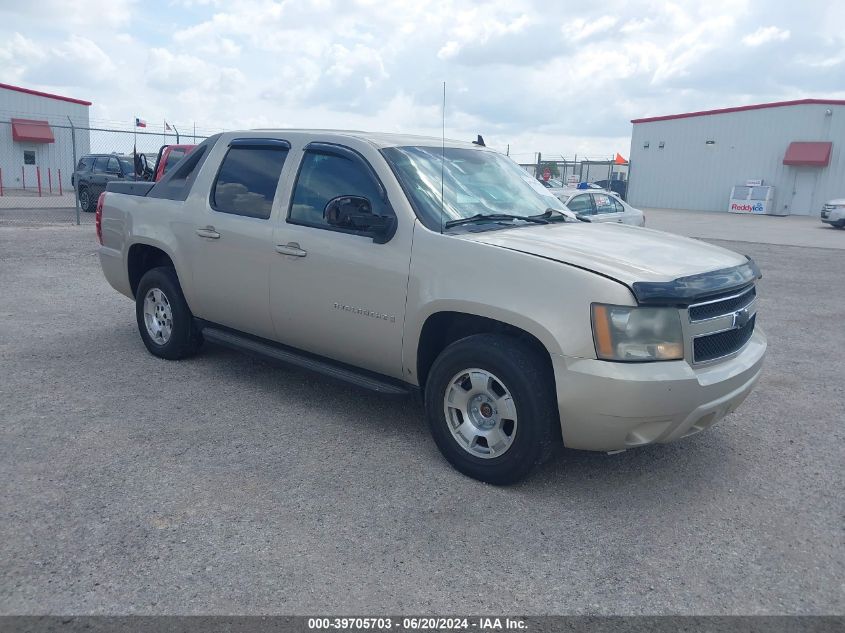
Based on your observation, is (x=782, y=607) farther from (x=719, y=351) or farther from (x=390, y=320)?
(x=390, y=320)

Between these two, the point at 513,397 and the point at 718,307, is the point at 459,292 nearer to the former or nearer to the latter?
the point at 513,397

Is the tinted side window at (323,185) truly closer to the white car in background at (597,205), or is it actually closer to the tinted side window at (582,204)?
the white car in background at (597,205)

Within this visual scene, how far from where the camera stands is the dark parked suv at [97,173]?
19.1 metres

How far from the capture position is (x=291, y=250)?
15.0ft

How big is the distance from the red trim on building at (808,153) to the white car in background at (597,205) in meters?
22.2

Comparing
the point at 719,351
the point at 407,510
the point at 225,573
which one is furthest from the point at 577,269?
the point at 225,573

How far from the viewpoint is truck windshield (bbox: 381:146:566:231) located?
13.8 ft

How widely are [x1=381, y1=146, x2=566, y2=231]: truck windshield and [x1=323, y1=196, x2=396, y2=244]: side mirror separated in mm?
209

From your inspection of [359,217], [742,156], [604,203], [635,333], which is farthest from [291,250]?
[742,156]

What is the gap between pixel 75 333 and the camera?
679cm

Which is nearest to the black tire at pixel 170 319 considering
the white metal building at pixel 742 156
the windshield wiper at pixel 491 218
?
the windshield wiper at pixel 491 218

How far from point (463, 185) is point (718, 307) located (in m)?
1.72

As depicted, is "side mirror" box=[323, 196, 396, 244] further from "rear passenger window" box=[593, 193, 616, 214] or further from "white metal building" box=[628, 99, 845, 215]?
"white metal building" box=[628, 99, 845, 215]

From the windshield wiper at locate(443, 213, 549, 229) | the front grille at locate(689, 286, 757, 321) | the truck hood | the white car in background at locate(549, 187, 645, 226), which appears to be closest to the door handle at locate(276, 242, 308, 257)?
the windshield wiper at locate(443, 213, 549, 229)
